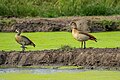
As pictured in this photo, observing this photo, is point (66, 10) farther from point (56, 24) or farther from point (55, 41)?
point (55, 41)

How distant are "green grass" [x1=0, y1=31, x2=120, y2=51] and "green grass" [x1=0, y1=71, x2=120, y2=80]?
9.19 ft

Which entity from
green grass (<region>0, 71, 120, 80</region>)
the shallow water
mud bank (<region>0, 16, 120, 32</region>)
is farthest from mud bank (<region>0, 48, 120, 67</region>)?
mud bank (<region>0, 16, 120, 32</region>)

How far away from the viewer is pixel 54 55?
42.4 ft

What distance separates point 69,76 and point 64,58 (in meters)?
1.66

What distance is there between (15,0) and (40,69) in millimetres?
13877

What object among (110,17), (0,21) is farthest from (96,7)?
(0,21)

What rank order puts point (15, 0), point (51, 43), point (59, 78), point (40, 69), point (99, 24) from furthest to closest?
point (15, 0), point (99, 24), point (51, 43), point (40, 69), point (59, 78)

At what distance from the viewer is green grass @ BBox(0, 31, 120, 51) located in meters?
14.7

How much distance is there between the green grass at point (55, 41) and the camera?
14.7 metres

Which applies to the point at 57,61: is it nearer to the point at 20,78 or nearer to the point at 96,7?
the point at 20,78

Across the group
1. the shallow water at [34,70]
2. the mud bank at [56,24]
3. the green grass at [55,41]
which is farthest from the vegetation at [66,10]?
the shallow water at [34,70]

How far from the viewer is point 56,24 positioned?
64.8ft

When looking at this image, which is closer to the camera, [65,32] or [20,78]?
[20,78]

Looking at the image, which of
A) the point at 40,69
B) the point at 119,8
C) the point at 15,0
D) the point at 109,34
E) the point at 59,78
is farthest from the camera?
the point at 15,0
